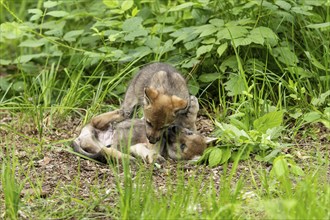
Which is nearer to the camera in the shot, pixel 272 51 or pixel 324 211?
pixel 324 211

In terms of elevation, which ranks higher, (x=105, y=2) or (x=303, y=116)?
(x=105, y=2)

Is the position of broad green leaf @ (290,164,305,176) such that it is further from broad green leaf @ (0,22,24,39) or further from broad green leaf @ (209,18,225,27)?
broad green leaf @ (0,22,24,39)

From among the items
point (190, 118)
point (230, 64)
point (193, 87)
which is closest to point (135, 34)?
point (193, 87)

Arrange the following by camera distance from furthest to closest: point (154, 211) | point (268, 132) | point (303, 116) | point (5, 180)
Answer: point (303, 116) < point (268, 132) < point (5, 180) < point (154, 211)

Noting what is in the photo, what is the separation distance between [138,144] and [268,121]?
1.00 metres

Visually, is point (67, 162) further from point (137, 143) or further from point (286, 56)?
point (286, 56)

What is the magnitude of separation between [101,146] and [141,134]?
0.34m

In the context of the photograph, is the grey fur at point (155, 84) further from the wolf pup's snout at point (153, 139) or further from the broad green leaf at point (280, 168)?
the broad green leaf at point (280, 168)

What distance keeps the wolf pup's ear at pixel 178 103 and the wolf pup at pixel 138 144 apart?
20 centimetres

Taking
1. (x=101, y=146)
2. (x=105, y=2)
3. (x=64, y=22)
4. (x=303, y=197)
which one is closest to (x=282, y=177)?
(x=303, y=197)

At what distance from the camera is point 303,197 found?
5.26 meters

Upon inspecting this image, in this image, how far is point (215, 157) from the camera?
6.53m

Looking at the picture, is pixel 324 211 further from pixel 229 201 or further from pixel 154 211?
pixel 154 211

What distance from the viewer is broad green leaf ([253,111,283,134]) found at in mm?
6711
